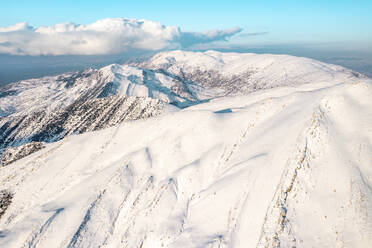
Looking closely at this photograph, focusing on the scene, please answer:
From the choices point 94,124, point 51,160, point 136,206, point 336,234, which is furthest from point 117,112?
point 336,234

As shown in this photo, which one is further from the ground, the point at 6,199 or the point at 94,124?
the point at 6,199

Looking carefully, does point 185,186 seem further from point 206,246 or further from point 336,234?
point 336,234

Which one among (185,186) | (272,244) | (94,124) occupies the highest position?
(272,244)

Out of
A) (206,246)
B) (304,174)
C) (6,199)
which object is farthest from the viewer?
(6,199)

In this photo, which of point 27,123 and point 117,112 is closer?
point 117,112
